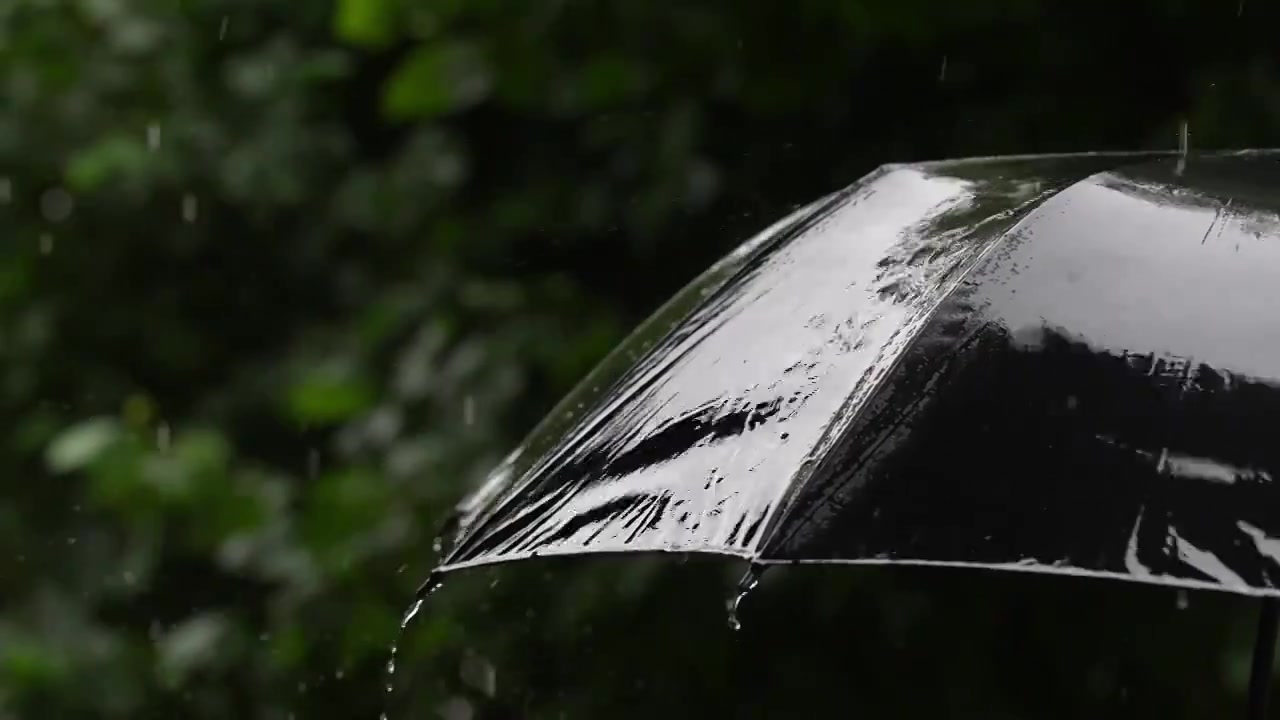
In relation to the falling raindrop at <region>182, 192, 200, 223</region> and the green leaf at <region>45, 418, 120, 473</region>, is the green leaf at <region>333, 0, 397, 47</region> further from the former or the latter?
the falling raindrop at <region>182, 192, 200, 223</region>

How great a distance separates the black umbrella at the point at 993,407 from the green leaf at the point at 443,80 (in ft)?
4.72

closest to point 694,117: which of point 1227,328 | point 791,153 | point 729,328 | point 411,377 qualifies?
point 791,153

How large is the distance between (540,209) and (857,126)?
0.63 m

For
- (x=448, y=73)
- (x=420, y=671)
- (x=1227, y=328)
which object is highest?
(x=1227, y=328)

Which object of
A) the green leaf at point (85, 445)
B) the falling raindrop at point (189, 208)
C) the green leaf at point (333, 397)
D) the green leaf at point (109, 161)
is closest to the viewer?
the green leaf at point (333, 397)

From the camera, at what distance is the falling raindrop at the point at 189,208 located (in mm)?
4141

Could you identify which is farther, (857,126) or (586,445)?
(857,126)

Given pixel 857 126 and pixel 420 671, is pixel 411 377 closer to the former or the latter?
pixel 420 671

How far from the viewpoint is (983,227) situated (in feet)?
4.51

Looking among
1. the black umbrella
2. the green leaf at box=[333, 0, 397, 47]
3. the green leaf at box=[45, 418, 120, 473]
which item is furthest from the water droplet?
the black umbrella

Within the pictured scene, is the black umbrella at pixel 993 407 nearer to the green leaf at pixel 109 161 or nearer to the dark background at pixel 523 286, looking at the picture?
the dark background at pixel 523 286

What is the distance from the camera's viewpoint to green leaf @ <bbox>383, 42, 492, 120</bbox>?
9.27ft

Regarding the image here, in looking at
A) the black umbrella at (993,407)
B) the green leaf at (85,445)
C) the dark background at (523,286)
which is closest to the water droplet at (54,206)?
the dark background at (523,286)

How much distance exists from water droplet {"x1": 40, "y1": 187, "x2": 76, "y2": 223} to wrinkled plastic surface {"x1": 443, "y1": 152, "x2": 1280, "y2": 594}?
3188 mm
